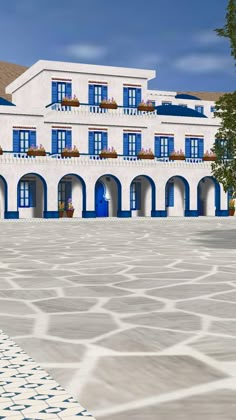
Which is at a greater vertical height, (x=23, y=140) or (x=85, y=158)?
(x=23, y=140)

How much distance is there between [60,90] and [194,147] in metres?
11.7

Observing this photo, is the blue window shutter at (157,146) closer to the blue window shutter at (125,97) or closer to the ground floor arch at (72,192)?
the blue window shutter at (125,97)

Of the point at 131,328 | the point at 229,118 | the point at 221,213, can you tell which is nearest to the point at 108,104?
the point at 221,213

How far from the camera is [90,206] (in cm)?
4581

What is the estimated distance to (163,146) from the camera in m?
49.9

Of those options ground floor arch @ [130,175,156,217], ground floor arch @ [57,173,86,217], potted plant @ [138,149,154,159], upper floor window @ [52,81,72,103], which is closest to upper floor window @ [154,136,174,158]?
potted plant @ [138,149,154,159]

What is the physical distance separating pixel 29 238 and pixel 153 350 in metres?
17.9

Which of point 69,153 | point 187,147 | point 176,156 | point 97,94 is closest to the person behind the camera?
point 69,153

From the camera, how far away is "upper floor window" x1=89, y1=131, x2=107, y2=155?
46.8m

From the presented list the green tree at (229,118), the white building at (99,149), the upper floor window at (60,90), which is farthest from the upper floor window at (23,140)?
the green tree at (229,118)

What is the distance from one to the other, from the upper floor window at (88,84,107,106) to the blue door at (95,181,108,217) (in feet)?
20.5

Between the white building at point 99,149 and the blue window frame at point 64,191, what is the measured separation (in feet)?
0.24

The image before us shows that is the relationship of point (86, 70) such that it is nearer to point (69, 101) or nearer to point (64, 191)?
point (69, 101)

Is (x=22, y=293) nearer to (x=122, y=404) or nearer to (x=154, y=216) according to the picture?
(x=122, y=404)
